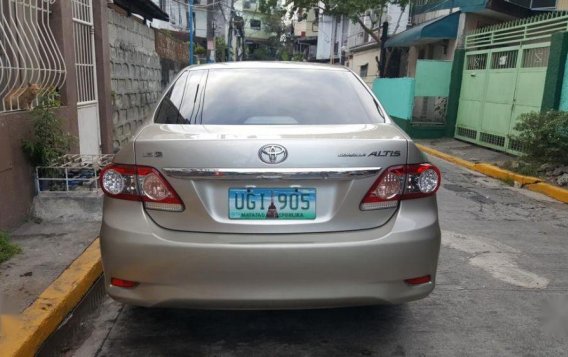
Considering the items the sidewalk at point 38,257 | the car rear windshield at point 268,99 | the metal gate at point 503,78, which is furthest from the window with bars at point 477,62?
the sidewalk at point 38,257

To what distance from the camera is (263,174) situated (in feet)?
7.63

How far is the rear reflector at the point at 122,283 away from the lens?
2.45 m

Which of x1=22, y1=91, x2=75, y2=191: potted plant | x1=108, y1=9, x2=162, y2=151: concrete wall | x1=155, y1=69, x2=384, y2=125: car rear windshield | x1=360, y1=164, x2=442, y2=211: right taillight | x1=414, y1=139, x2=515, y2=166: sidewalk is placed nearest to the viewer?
x1=360, y1=164, x2=442, y2=211: right taillight

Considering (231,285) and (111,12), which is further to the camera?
(111,12)

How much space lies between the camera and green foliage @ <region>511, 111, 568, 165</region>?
739 cm

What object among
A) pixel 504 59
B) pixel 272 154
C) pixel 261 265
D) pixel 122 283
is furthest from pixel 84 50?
pixel 504 59

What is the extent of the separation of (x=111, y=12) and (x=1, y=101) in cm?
421

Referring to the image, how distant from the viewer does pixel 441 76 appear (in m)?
12.6

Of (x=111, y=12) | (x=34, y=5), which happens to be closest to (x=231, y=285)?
(x=34, y=5)

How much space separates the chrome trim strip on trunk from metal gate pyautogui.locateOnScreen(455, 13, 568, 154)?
7.84 metres

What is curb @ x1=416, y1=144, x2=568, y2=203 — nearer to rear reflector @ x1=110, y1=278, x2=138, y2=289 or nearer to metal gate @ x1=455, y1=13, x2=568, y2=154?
metal gate @ x1=455, y1=13, x2=568, y2=154

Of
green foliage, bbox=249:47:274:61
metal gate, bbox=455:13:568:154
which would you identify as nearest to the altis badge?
metal gate, bbox=455:13:568:154

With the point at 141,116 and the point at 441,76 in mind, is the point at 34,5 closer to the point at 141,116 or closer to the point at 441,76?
the point at 141,116

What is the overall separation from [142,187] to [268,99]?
99 cm
